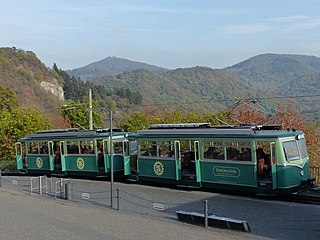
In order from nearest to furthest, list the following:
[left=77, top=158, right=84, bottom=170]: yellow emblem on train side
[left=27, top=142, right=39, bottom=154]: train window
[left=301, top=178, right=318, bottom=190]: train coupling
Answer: [left=301, top=178, right=318, bottom=190]: train coupling
[left=77, top=158, right=84, bottom=170]: yellow emblem on train side
[left=27, top=142, right=39, bottom=154]: train window

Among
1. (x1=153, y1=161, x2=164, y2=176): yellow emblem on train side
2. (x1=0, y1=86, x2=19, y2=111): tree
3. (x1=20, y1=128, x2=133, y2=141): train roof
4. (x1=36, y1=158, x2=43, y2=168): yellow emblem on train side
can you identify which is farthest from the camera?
(x1=0, y1=86, x2=19, y2=111): tree

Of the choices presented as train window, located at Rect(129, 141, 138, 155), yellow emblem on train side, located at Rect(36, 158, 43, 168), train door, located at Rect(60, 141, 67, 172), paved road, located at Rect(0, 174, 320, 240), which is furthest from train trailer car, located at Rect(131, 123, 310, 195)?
yellow emblem on train side, located at Rect(36, 158, 43, 168)

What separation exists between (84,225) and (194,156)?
23.1 feet

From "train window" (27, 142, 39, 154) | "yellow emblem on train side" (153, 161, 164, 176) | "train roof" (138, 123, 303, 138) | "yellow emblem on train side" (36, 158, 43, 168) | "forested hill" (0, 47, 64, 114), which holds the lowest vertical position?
"yellow emblem on train side" (36, 158, 43, 168)

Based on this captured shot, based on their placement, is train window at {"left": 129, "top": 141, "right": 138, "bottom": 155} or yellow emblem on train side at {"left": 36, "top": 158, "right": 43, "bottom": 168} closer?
train window at {"left": 129, "top": 141, "right": 138, "bottom": 155}

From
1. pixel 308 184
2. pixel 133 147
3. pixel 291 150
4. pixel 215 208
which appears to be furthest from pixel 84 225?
pixel 133 147

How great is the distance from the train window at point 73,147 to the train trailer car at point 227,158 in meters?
5.62

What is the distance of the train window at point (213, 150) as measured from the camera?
1955 centimetres

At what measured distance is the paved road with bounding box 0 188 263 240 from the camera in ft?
44.0

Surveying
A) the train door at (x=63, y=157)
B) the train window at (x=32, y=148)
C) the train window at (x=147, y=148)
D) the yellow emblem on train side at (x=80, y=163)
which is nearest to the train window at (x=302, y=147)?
the train window at (x=147, y=148)

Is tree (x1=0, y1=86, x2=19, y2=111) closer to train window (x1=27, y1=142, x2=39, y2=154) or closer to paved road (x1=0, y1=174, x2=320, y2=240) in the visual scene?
train window (x1=27, y1=142, x2=39, y2=154)

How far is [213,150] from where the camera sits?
19938mm

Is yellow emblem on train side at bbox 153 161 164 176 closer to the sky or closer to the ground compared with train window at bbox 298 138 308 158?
closer to the ground

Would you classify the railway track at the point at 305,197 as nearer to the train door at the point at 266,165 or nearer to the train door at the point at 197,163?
the train door at the point at 266,165
